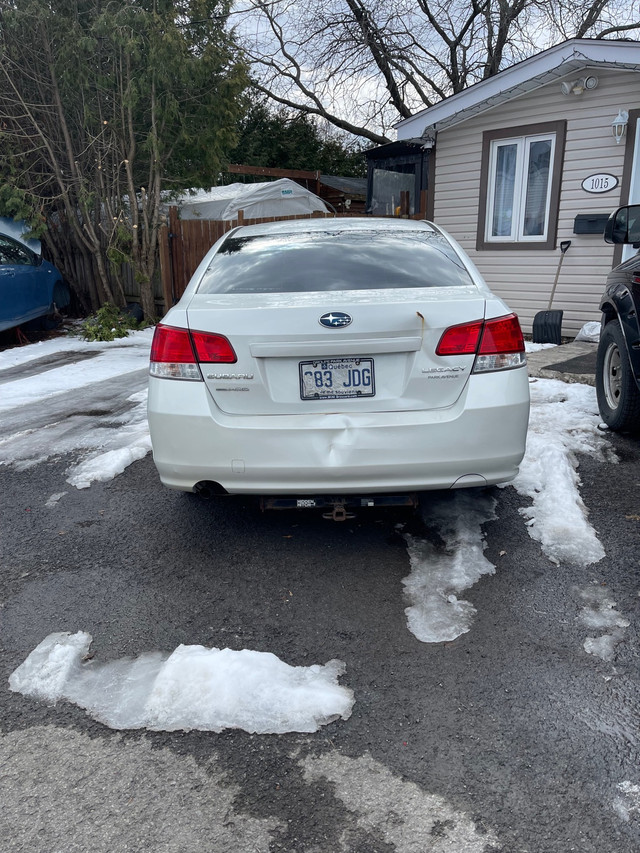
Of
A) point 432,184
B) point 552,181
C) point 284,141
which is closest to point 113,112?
point 432,184

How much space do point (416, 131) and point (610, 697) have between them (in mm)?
10660

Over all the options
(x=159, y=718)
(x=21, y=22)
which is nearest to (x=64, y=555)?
(x=159, y=718)

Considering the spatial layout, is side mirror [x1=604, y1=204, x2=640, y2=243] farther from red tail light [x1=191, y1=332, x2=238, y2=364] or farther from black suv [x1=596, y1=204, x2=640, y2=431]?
red tail light [x1=191, y1=332, x2=238, y2=364]

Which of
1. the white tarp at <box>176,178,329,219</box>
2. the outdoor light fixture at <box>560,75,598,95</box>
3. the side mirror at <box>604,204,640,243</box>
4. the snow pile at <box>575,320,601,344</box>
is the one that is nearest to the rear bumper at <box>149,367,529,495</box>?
the side mirror at <box>604,204,640,243</box>

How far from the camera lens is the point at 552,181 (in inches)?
401

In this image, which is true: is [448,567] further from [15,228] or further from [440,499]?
[15,228]

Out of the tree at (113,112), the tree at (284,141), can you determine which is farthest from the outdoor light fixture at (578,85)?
the tree at (284,141)

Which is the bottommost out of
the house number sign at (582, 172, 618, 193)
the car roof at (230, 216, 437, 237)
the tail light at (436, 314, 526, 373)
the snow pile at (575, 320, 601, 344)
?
the snow pile at (575, 320, 601, 344)

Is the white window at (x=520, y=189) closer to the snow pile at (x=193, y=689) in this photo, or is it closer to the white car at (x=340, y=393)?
the white car at (x=340, y=393)

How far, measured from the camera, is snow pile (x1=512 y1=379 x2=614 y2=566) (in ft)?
12.1

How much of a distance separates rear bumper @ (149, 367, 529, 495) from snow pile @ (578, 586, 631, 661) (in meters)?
0.66

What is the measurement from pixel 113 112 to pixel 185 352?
9.44 m

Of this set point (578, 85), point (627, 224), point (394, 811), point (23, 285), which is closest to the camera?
point (394, 811)

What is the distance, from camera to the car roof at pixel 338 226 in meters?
4.20
